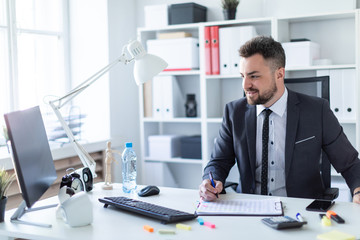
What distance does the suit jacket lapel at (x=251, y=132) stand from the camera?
2.24 meters

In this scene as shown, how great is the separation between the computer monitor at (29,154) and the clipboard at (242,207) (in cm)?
60

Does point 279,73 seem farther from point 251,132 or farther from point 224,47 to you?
point 224,47

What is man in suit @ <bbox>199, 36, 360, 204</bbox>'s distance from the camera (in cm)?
216

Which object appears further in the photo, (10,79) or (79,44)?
(79,44)

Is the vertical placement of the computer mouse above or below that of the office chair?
below

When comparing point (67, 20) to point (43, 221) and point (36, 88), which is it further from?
point (43, 221)

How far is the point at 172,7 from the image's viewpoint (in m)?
3.64

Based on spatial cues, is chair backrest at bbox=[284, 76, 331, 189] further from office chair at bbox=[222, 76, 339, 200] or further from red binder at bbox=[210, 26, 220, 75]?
red binder at bbox=[210, 26, 220, 75]

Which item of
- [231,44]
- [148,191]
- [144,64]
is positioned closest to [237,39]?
[231,44]

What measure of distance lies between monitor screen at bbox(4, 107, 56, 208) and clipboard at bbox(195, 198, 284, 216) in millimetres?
604

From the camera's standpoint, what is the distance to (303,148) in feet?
7.14

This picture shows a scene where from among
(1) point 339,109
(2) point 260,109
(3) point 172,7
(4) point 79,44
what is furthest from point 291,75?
(4) point 79,44

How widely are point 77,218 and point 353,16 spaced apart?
252cm

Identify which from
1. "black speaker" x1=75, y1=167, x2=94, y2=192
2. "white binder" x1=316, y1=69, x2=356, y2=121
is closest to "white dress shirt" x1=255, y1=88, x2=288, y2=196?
"black speaker" x1=75, y1=167, x2=94, y2=192
